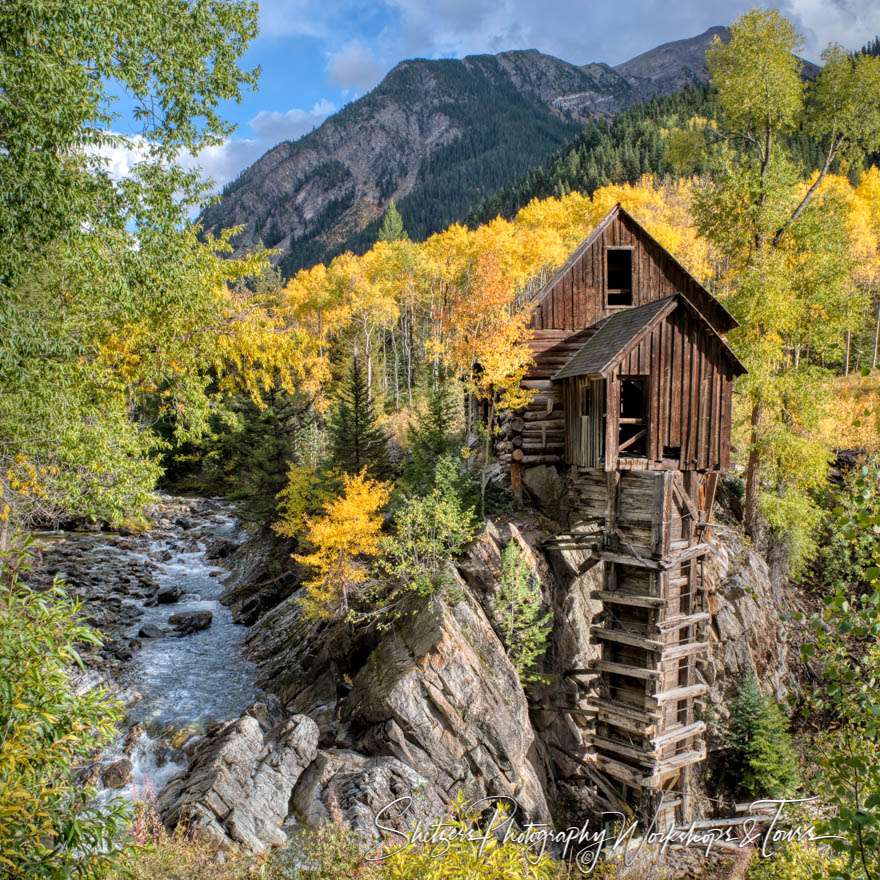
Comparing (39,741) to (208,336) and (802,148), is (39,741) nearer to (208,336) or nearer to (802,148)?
(208,336)

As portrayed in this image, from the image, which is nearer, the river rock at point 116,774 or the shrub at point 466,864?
the shrub at point 466,864

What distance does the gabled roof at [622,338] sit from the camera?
13367mm

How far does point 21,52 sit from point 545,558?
46.9 feet

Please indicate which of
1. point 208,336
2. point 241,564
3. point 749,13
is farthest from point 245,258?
Result: point 241,564

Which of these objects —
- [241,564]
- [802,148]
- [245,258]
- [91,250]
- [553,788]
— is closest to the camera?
[91,250]

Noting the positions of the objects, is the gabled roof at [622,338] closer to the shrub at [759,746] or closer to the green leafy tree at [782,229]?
the green leafy tree at [782,229]

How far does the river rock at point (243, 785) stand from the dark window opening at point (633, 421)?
1030 cm

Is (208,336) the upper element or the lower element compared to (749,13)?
lower

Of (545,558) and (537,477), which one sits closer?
(545,558)

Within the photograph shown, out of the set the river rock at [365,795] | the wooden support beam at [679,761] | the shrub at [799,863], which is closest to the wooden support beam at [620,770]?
the wooden support beam at [679,761]

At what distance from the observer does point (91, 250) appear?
7.52 metres

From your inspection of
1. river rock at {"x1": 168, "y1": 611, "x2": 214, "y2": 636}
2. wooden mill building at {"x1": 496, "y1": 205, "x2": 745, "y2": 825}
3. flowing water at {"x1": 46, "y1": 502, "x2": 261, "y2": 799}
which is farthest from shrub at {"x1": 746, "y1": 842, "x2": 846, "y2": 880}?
river rock at {"x1": 168, "y1": 611, "x2": 214, "y2": 636}

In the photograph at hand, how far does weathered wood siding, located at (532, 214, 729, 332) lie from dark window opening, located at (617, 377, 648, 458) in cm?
241

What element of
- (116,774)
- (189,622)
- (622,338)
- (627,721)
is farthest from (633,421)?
(189,622)
